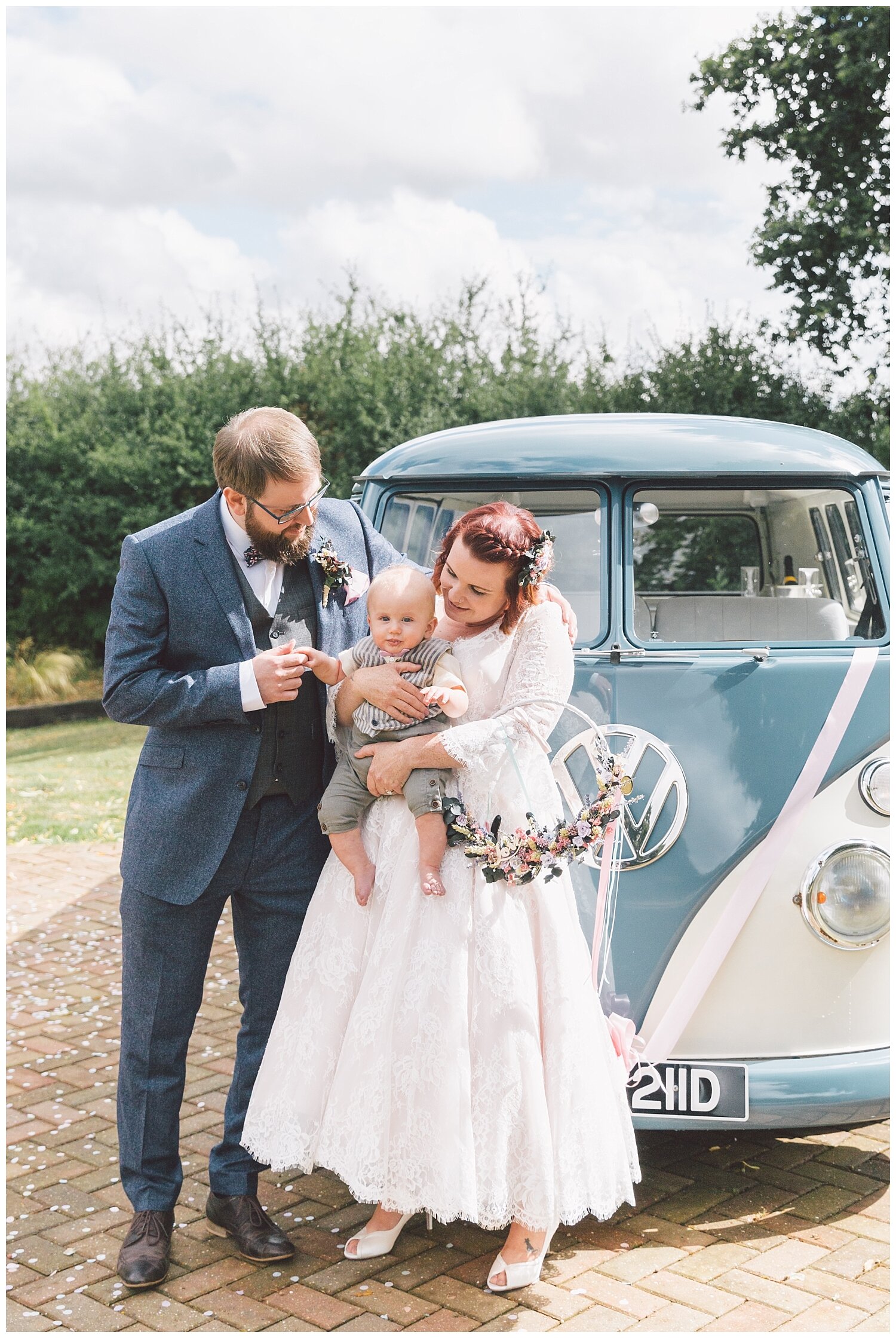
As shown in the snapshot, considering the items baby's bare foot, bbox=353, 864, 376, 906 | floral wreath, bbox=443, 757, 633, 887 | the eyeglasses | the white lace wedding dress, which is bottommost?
the white lace wedding dress

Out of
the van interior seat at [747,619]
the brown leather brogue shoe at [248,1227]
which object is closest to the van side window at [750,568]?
the van interior seat at [747,619]

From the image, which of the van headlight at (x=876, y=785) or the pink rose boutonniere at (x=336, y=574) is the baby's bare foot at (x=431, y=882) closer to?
the pink rose boutonniere at (x=336, y=574)

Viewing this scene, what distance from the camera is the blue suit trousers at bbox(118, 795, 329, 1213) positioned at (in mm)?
3100

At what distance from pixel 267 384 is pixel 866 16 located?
7945 mm

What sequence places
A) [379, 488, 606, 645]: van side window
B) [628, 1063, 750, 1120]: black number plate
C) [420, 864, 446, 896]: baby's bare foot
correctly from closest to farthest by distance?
1. [420, 864, 446, 896]: baby's bare foot
2. [628, 1063, 750, 1120]: black number plate
3. [379, 488, 606, 645]: van side window

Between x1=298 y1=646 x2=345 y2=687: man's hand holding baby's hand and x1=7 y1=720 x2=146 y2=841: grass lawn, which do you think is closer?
x1=298 y1=646 x2=345 y2=687: man's hand holding baby's hand

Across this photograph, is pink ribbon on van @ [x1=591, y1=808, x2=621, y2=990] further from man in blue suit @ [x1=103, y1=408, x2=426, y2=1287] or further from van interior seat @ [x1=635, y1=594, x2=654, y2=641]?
man in blue suit @ [x1=103, y1=408, x2=426, y2=1287]

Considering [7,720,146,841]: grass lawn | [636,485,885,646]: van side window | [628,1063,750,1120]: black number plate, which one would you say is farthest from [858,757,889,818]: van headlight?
[7,720,146,841]: grass lawn

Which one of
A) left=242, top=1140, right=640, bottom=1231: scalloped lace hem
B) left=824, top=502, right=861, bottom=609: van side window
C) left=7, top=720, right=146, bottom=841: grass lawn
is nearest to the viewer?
left=242, top=1140, right=640, bottom=1231: scalloped lace hem

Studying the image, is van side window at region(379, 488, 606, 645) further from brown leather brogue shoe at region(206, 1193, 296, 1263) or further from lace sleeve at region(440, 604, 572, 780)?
brown leather brogue shoe at region(206, 1193, 296, 1263)

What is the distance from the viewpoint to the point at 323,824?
3.01 metres

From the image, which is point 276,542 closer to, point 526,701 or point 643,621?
point 526,701

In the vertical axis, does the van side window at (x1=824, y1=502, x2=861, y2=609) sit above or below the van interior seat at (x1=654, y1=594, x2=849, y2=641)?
above

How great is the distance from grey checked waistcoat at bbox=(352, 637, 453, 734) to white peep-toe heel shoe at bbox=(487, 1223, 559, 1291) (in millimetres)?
1324
